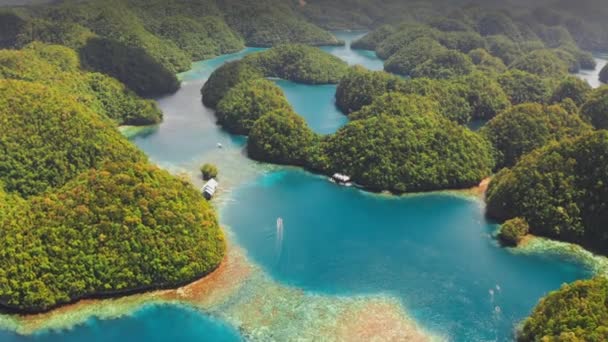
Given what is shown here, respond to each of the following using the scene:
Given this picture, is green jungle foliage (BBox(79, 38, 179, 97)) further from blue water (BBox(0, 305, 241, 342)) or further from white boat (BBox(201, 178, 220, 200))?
blue water (BBox(0, 305, 241, 342))

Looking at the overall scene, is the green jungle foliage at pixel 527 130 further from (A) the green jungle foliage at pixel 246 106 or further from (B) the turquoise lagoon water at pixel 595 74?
(B) the turquoise lagoon water at pixel 595 74

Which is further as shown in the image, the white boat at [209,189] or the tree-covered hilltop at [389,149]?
the tree-covered hilltop at [389,149]

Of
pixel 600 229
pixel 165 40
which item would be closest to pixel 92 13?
pixel 165 40

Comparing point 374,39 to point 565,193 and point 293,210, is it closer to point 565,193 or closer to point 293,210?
point 293,210

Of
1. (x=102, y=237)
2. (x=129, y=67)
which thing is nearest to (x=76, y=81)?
(x=129, y=67)

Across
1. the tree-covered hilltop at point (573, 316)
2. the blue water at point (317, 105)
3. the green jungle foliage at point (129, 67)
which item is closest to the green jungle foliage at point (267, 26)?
the blue water at point (317, 105)

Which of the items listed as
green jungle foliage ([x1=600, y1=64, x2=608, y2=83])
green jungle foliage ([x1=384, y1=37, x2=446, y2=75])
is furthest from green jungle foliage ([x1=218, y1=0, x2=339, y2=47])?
green jungle foliage ([x1=600, y1=64, x2=608, y2=83])
